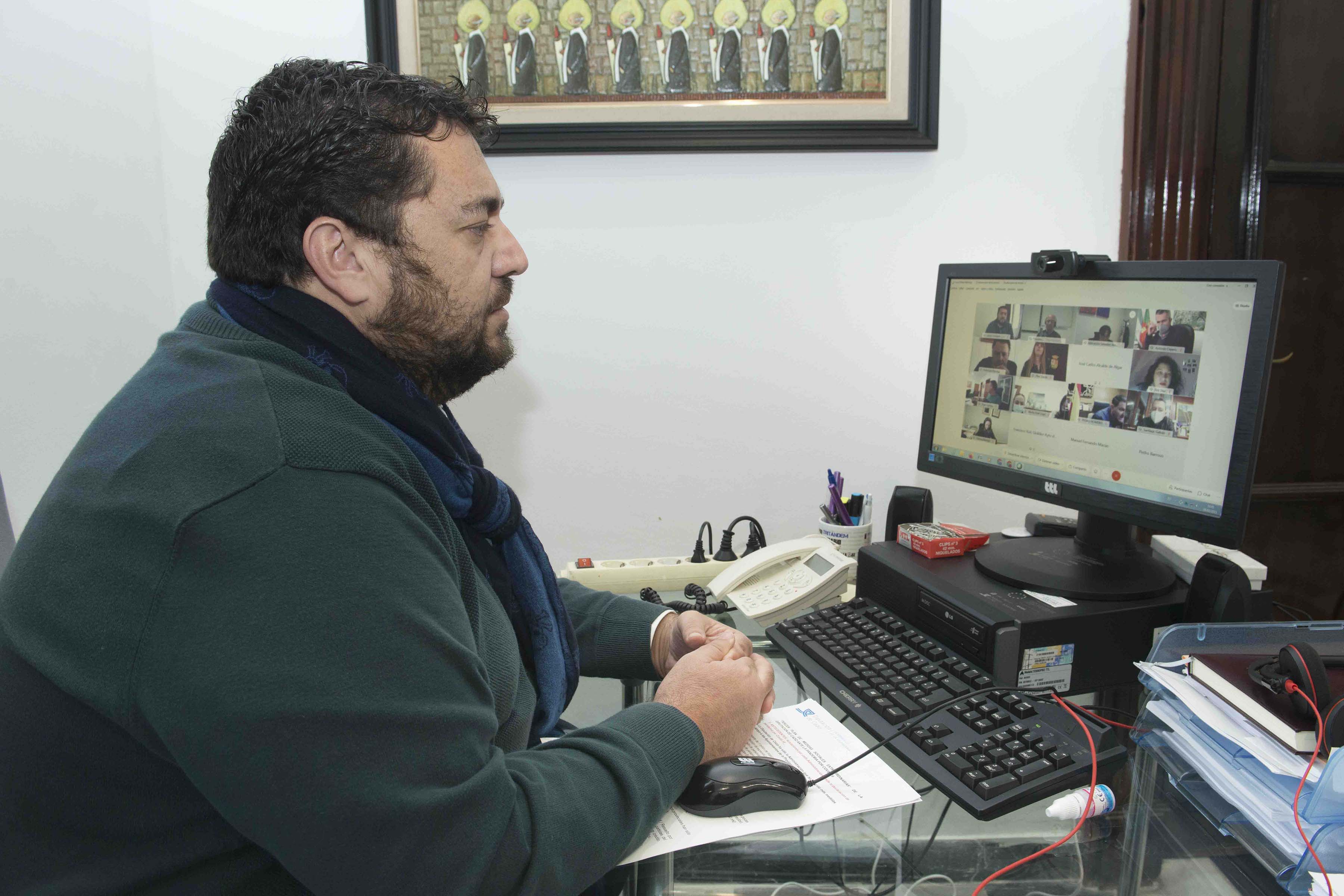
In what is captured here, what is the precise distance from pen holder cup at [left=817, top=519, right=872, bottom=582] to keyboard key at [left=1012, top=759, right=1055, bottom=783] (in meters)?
0.66

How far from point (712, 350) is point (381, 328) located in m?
0.98

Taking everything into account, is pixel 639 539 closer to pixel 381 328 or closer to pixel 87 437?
pixel 381 328

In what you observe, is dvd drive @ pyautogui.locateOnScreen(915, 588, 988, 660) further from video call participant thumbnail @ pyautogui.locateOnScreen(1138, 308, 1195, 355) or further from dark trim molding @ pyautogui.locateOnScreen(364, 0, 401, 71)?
dark trim molding @ pyautogui.locateOnScreen(364, 0, 401, 71)

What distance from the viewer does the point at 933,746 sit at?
88 centimetres

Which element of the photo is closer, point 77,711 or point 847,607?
point 77,711

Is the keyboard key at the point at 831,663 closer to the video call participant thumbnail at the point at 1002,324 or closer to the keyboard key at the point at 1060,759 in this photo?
the keyboard key at the point at 1060,759

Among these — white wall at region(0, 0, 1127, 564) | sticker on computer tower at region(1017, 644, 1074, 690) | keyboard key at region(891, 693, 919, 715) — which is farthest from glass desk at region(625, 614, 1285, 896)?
white wall at region(0, 0, 1127, 564)

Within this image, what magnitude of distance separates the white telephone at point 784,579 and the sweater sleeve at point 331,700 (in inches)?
27.7

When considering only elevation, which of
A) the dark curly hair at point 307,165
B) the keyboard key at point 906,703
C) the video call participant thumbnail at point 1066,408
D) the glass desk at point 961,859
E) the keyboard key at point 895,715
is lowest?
the glass desk at point 961,859

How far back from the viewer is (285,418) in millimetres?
678

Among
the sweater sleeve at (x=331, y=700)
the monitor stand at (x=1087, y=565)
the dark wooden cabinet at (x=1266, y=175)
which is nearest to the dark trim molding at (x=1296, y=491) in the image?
the dark wooden cabinet at (x=1266, y=175)

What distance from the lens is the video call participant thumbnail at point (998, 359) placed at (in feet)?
4.21

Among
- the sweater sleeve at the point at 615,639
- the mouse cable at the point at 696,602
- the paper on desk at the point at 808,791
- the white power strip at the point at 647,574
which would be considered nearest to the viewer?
the paper on desk at the point at 808,791

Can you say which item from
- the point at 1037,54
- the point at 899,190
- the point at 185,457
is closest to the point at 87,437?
the point at 185,457
